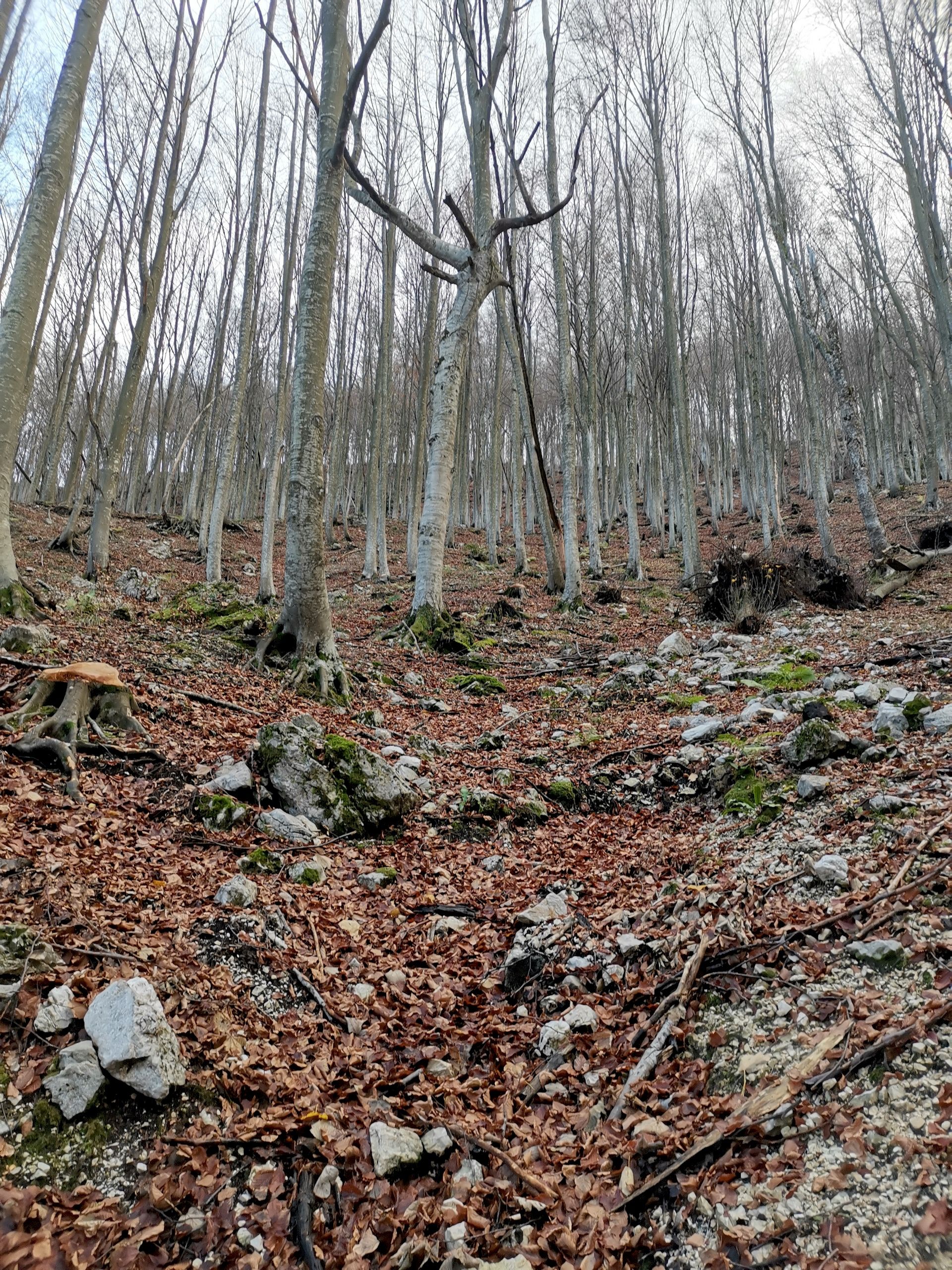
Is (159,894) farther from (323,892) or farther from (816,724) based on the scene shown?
(816,724)

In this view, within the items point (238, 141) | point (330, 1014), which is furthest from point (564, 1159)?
point (238, 141)

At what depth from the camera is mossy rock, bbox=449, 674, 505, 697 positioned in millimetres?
7320

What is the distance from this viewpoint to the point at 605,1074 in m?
2.08

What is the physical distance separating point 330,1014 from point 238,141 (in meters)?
18.9

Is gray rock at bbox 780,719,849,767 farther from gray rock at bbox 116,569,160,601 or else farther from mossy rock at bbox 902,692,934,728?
gray rock at bbox 116,569,160,601

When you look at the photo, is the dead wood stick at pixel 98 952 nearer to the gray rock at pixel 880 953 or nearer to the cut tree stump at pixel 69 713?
the cut tree stump at pixel 69 713

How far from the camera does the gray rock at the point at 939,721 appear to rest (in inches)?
148

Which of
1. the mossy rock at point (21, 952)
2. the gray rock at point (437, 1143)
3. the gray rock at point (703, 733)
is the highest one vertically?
the gray rock at point (703, 733)

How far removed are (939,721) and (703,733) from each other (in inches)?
61.5

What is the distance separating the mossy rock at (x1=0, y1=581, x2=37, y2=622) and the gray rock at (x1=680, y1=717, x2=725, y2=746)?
19.3 ft

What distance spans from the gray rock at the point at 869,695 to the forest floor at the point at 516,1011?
0.10m

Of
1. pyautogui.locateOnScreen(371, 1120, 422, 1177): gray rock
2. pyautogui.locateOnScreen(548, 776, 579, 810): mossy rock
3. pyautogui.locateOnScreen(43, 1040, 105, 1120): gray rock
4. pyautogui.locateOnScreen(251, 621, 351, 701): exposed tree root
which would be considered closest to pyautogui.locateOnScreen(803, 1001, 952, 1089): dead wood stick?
pyautogui.locateOnScreen(371, 1120, 422, 1177): gray rock

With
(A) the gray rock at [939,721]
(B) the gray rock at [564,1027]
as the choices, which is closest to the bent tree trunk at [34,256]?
(B) the gray rock at [564,1027]

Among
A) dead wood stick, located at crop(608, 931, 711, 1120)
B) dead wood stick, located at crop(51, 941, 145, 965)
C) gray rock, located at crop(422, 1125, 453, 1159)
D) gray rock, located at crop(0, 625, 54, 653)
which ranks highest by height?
gray rock, located at crop(0, 625, 54, 653)
